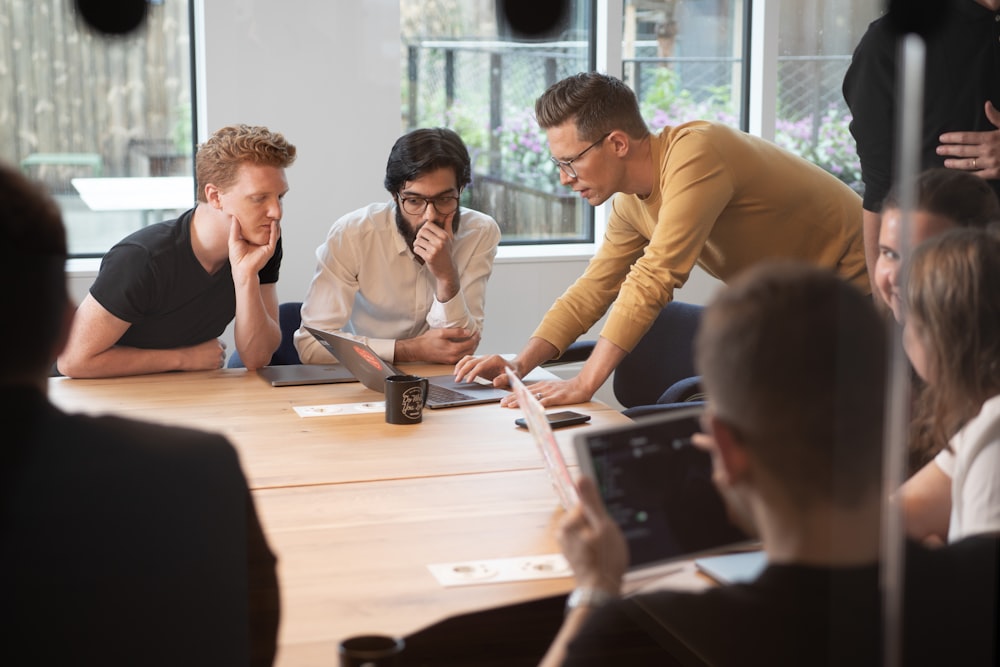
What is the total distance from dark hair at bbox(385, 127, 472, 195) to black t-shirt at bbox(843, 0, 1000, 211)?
1.73 m

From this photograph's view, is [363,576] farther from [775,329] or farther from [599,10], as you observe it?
[599,10]

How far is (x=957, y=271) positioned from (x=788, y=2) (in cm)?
43

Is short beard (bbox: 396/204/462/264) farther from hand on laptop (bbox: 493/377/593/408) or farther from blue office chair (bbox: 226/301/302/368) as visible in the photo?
hand on laptop (bbox: 493/377/593/408)

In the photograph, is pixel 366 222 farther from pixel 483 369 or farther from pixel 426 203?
pixel 483 369

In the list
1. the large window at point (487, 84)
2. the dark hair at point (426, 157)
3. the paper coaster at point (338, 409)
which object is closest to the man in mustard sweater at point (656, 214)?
the paper coaster at point (338, 409)

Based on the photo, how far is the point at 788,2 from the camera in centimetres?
133

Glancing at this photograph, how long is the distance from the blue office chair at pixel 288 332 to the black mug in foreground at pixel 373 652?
1.46 meters

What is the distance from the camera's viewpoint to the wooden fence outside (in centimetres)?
84

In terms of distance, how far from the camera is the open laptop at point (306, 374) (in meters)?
2.25

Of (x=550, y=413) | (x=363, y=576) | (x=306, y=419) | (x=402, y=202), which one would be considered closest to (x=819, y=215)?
(x=363, y=576)

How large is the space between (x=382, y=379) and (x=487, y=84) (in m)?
2.46

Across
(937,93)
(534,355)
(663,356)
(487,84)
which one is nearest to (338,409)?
(534,355)

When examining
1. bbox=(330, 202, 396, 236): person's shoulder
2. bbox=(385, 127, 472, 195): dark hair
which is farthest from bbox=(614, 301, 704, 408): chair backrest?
bbox=(330, 202, 396, 236): person's shoulder

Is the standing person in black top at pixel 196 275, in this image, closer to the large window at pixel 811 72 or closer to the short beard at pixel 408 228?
the large window at pixel 811 72
